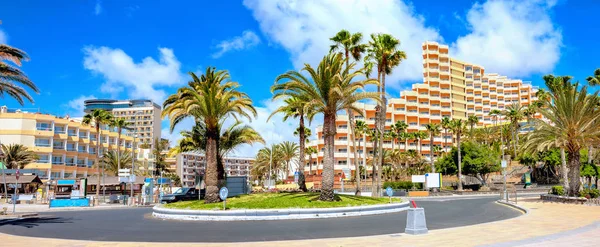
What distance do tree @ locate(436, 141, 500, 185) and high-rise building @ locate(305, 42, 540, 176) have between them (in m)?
20.2

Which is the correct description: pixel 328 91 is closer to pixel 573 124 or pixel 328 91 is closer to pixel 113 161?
pixel 573 124

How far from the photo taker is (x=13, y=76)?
70.0 ft

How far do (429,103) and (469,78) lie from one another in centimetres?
2675

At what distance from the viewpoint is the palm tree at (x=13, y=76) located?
2081 cm

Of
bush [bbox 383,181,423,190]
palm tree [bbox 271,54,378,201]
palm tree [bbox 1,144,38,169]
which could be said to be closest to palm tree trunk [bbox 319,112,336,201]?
palm tree [bbox 271,54,378,201]

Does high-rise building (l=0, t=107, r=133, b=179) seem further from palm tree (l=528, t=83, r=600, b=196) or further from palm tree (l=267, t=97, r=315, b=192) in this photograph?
palm tree (l=528, t=83, r=600, b=196)

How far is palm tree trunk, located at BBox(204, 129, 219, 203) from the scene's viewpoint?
26.3m

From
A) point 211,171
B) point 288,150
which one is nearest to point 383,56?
point 211,171

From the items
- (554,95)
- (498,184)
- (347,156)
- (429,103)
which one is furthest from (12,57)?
(429,103)

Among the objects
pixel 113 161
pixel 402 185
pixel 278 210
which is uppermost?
pixel 113 161

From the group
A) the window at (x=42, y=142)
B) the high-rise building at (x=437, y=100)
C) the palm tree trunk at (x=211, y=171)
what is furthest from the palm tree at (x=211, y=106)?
the high-rise building at (x=437, y=100)

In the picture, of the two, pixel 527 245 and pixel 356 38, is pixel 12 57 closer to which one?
pixel 527 245

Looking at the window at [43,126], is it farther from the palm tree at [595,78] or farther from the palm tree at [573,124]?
the palm tree at [595,78]

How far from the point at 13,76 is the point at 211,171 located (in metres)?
11.1
